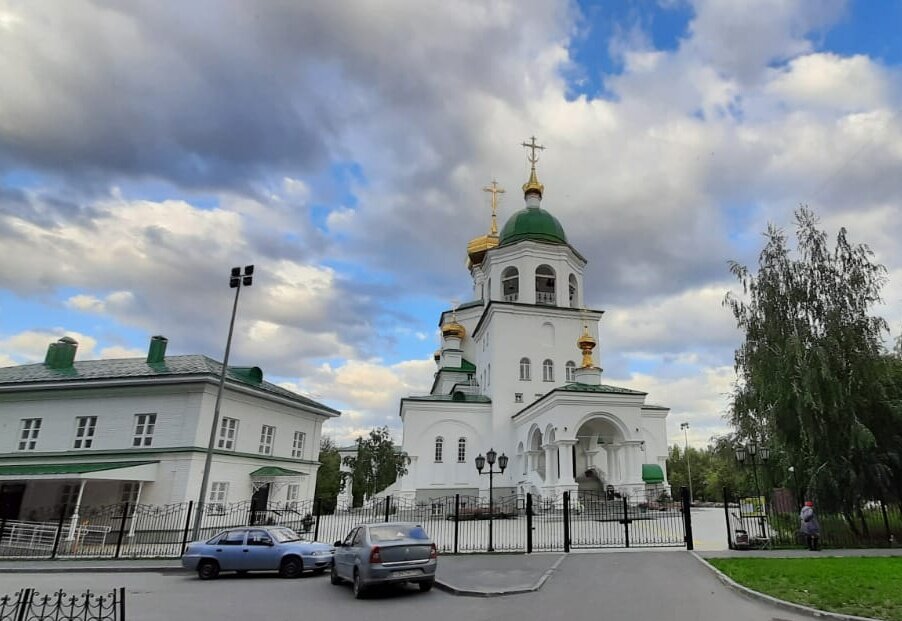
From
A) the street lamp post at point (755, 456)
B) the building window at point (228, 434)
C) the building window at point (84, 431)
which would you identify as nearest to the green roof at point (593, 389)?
the street lamp post at point (755, 456)

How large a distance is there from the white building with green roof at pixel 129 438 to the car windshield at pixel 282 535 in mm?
9881

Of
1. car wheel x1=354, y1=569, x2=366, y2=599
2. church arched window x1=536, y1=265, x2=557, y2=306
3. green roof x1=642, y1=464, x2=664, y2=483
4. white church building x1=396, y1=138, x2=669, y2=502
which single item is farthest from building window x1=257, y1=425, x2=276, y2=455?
green roof x1=642, y1=464, x2=664, y2=483

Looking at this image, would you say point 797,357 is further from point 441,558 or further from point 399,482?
point 399,482

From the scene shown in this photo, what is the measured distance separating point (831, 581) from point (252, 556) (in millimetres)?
11693

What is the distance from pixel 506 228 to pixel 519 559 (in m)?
30.6

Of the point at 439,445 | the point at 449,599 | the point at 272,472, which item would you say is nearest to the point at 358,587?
the point at 449,599

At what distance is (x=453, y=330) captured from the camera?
151ft

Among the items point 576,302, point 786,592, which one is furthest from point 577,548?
point 576,302

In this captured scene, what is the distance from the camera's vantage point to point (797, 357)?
53.9 ft

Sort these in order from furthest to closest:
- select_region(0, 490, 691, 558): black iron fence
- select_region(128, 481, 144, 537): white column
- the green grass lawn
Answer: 1. select_region(128, 481, 144, 537): white column
2. select_region(0, 490, 691, 558): black iron fence
3. the green grass lawn

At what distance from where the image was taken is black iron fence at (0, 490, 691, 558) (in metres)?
16.6

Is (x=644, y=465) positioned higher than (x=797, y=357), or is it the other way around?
(x=797, y=357)

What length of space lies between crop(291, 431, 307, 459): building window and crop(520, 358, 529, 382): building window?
49.4 ft

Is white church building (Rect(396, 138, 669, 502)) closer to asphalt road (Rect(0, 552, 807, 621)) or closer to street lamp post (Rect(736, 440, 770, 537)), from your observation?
street lamp post (Rect(736, 440, 770, 537))
